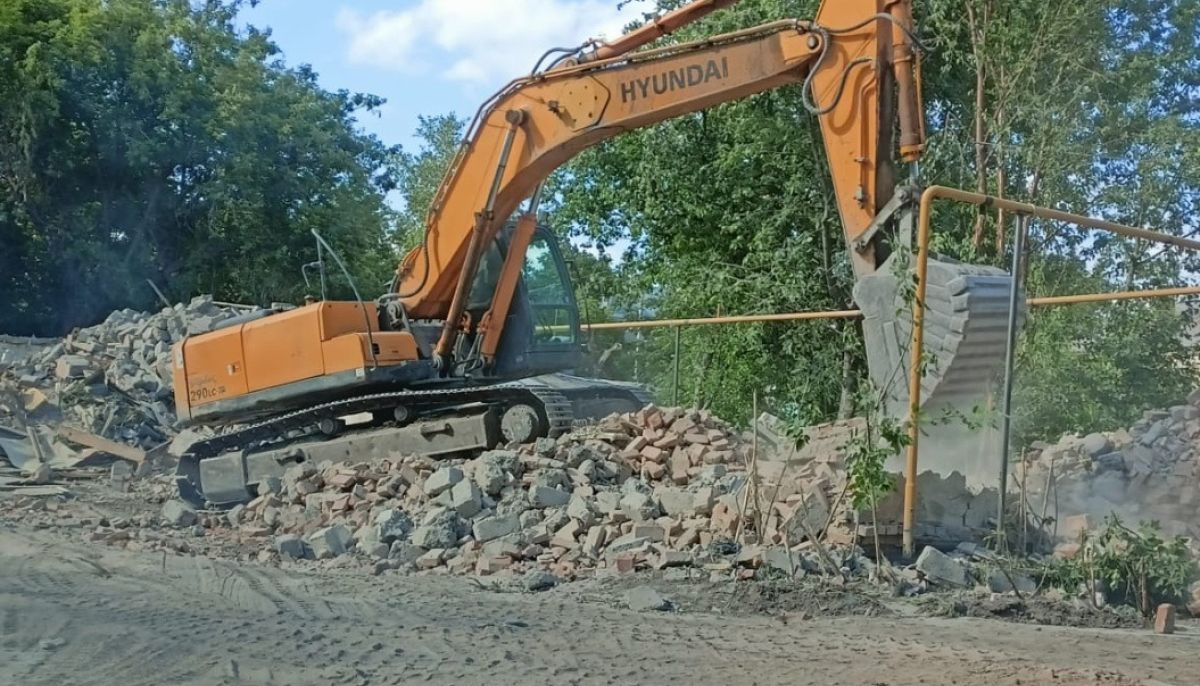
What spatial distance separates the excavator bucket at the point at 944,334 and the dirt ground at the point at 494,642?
5.54ft

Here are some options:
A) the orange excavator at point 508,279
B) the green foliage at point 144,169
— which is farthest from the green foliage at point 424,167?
the orange excavator at point 508,279

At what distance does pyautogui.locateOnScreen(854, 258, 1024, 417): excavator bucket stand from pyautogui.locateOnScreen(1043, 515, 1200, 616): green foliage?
1.19m

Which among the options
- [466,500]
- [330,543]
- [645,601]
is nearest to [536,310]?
[466,500]

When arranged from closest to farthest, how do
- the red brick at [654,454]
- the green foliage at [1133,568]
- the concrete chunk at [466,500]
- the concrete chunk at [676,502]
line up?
the green foliage at [1133,568], the concrete chunk at [676,502], the concrete chunk at [466,500], the red brick at [654,454]

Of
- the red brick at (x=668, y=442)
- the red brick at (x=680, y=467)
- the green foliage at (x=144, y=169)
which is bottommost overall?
the red brick at (x=680, y=467)

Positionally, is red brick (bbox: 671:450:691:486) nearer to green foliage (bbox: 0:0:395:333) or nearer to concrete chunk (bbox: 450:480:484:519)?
concrete chunk (bbox: 450:480:484:519)

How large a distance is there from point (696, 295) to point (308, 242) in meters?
16.5

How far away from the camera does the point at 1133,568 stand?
6.80m

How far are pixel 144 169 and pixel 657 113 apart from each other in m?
22.1

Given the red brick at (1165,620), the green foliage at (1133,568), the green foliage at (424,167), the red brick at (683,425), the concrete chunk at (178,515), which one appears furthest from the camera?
the green foliage at (424,167)

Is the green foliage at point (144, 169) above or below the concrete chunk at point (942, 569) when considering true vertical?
above

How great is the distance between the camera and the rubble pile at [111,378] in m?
16.5

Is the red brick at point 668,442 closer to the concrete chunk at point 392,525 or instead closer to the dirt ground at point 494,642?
the concrete chunk at point 392,525

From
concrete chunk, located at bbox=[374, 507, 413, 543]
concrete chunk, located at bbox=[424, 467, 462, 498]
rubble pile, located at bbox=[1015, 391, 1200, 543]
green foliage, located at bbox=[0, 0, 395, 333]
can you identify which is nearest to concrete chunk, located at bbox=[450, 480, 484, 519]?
concrete chunk, located at bbox=[424, 467, 462, 498]
